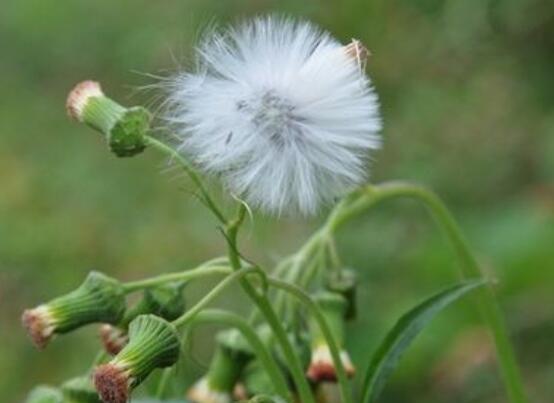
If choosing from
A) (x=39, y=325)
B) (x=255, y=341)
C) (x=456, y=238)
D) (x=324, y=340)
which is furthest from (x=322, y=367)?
(x=39, y=325)

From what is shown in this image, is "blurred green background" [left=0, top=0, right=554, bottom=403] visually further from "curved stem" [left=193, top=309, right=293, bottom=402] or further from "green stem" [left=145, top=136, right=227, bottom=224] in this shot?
"green stem" [left=145, top=136, right=227, bottom=224]

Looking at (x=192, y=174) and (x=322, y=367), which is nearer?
(x=192, y=174)

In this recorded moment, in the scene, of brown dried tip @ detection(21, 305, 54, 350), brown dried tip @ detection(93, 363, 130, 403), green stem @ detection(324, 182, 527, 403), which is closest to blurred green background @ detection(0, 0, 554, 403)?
green stem @ detection(324, 182, 527, 403)

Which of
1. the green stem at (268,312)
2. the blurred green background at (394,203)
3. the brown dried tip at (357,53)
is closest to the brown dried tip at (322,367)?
the green stem at (268,312)

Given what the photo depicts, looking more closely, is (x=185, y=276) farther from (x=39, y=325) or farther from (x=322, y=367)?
(x=322, y=367)

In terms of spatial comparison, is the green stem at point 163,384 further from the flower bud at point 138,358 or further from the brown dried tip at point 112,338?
the flower bud at point 138,358

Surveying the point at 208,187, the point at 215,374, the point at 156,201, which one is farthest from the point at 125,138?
the point at 156,201
